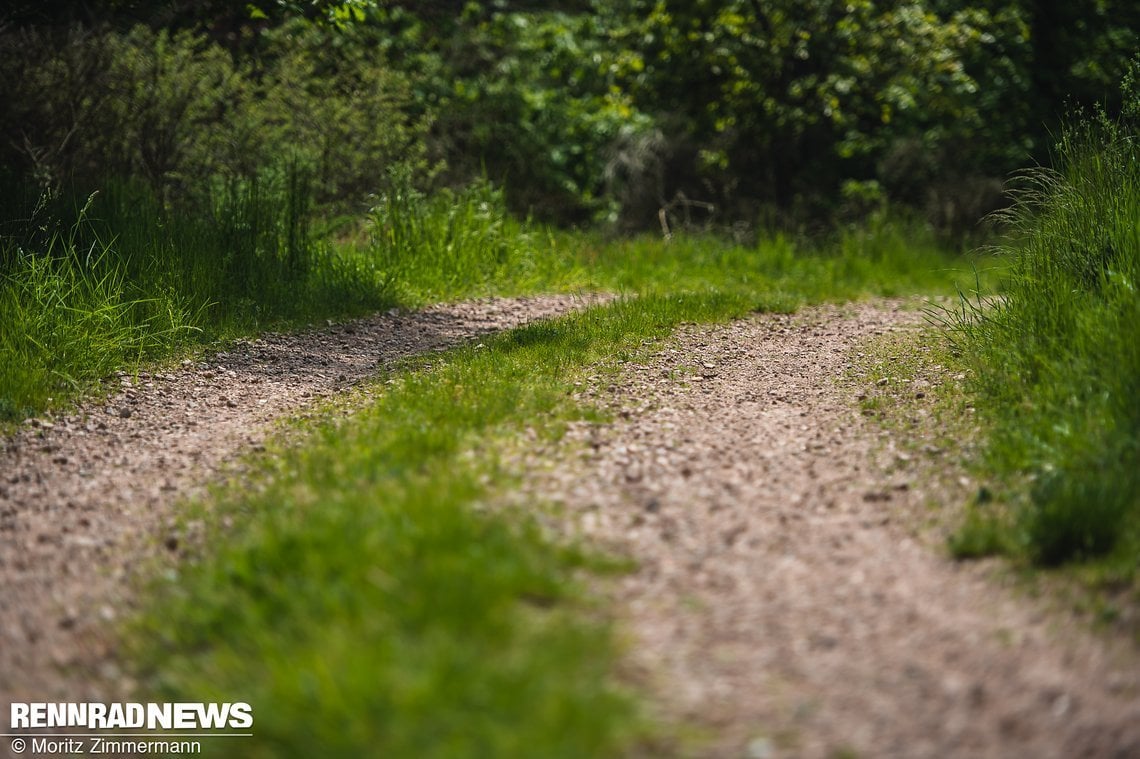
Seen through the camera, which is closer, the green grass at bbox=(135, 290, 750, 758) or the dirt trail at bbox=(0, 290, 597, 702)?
the green grass at bbox=(135, 290, 750, 758)

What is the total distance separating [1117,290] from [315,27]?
10.3m

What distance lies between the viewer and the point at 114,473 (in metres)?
5.08

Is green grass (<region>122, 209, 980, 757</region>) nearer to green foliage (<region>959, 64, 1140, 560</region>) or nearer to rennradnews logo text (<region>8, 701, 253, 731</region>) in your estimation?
rennradnews logo text (<region>8, 701, 253, 731</region>)

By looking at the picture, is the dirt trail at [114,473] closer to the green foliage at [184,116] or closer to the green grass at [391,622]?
the green grass at [391,622]

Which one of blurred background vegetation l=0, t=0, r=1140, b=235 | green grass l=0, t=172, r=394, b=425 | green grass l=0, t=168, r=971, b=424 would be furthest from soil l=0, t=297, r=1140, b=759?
blurred background vegetation l=0, t=0, r=1140, b=235

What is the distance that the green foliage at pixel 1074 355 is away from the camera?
3.88 m

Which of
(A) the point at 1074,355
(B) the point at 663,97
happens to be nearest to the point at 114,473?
(A) the point at 1074,355

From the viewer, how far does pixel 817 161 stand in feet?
47.1

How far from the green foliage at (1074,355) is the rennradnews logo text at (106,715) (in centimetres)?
303

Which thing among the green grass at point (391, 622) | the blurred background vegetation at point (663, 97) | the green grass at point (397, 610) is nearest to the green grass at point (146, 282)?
the blurred background vegetation at point (663, 97)

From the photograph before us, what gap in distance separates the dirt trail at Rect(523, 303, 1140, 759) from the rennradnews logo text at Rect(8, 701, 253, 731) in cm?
145

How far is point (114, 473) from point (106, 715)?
6.54ft

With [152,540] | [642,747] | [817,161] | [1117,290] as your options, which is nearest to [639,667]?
[642,747]

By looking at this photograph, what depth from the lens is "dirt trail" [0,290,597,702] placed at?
3.63m
